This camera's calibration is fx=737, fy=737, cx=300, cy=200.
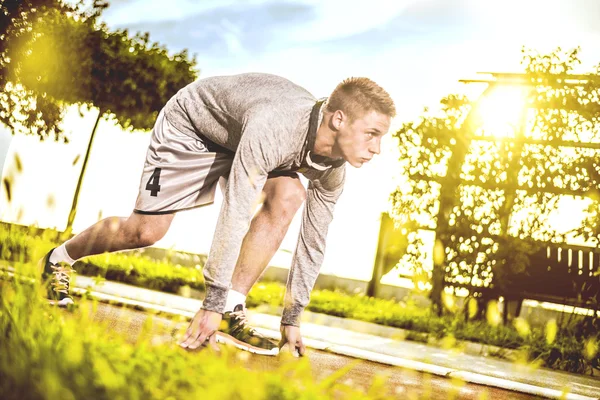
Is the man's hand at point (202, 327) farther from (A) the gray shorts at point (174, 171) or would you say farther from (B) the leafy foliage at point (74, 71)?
(B) the leafy foliage at point (74, 71)

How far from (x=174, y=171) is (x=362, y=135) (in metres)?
0.98

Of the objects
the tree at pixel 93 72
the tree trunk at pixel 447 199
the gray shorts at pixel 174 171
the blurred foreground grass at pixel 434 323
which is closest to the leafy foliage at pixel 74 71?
the tree at pixel 93 72

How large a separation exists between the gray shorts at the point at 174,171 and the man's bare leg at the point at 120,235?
0.05 metres

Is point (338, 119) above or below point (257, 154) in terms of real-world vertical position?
above

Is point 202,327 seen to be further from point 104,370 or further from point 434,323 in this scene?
point 434,323

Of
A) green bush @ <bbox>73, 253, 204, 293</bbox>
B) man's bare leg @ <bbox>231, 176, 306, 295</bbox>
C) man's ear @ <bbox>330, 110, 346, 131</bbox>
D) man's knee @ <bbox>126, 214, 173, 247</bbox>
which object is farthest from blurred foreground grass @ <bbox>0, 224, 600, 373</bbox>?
man's ear @ <bbox>330, 110, 346, 131</bbox>

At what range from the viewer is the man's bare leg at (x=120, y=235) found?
3.37m

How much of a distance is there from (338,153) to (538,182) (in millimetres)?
4549

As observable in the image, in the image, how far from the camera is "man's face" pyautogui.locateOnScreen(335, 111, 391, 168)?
2.97m

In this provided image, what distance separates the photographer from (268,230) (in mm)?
3459

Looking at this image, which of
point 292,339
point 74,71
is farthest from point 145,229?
point 74,71

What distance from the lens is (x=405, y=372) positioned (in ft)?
11.5

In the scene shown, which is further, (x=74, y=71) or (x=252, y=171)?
(x=74, y=71)

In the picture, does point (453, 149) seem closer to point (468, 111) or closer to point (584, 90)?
point (468, 111)
